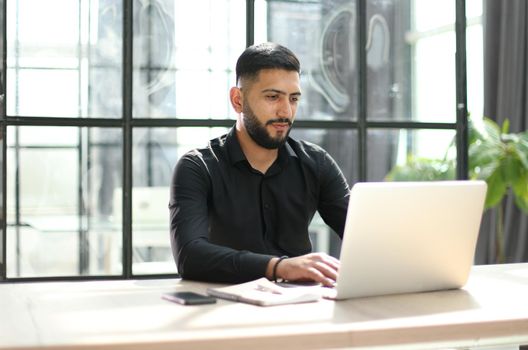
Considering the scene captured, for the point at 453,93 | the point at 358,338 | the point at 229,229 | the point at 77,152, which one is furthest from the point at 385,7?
the point at 358,338

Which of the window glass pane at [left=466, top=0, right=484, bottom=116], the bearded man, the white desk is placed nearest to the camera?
the white desk

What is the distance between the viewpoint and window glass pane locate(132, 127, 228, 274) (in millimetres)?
3709

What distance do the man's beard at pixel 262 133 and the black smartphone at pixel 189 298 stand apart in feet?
2.84

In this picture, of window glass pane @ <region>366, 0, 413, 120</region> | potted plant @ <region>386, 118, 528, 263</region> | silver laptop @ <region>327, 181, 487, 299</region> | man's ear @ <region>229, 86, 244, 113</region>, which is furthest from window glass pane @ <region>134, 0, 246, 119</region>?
potted plant @ <region>386, 118, 528, 263</region>

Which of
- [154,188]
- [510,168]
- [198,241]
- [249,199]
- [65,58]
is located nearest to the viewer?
[198,241]

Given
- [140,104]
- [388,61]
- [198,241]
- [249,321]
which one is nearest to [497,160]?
[388,61]

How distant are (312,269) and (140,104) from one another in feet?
5.92

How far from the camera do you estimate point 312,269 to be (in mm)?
2092

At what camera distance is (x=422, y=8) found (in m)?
4.12

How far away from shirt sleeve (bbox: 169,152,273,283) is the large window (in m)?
1.11

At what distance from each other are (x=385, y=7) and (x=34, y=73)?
157 centimetres

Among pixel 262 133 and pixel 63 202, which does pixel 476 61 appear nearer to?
pixel 63 202

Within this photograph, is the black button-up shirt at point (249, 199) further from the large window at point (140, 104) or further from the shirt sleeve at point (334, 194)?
the large window at point (140, 104)

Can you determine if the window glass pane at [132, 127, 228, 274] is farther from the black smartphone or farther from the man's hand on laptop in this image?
the black smartphone
